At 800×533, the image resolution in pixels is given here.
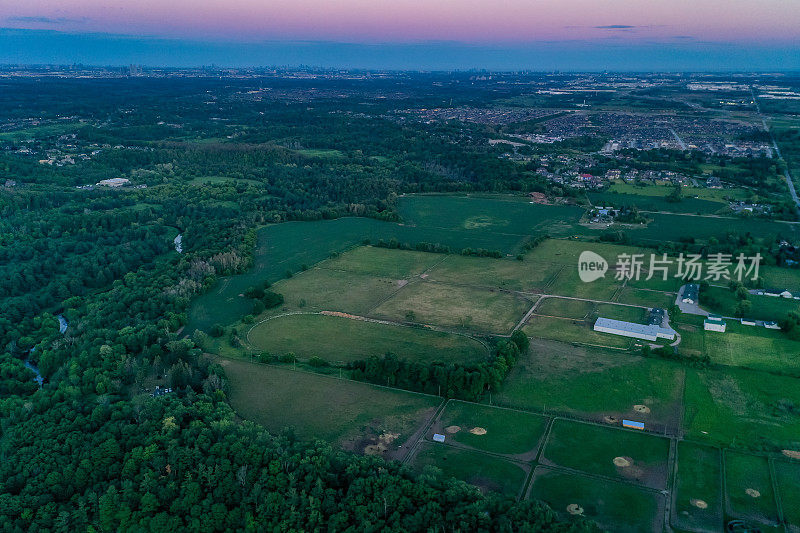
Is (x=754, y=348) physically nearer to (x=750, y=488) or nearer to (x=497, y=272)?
(x=750, y=488)

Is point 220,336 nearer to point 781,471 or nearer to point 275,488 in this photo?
point 275,488

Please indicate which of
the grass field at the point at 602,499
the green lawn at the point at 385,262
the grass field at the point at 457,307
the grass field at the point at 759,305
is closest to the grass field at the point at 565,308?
the grass field at the point at 457,307

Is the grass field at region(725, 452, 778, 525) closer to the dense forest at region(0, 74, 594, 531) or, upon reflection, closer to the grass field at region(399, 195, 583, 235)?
the dense forest at region(0, 74, 594, 531)

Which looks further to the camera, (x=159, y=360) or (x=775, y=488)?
(x=159, y=360)

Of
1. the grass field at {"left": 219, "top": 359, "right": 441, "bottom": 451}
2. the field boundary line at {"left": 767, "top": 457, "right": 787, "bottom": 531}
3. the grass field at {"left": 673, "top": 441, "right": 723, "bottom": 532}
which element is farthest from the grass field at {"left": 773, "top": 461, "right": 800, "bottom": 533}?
the grass field at {"left": 219, "top": 359, "right": 441, "bottom": 451}

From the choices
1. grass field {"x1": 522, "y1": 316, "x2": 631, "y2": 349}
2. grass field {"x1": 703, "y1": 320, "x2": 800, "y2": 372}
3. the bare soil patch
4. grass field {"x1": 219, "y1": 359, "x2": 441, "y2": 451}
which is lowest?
grass field {"x1": 219, "y1": 359, "x2": 441, "y2": 451}

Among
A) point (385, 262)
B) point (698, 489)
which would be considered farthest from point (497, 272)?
point (698, 489)
